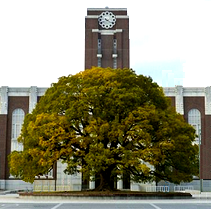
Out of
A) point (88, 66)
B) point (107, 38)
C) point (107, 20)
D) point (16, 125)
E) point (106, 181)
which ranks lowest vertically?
point (106, 181)

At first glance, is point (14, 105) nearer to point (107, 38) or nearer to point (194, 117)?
point (107, 38)

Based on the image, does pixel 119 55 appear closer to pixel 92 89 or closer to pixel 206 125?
pixel 206 125

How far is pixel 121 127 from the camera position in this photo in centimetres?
3525

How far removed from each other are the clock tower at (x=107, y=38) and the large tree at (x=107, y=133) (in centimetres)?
2834

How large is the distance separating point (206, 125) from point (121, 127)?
28615 mm

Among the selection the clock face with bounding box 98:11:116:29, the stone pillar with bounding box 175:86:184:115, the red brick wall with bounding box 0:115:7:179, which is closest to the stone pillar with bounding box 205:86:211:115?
the stone pillar with bounding box 175:86:184:115

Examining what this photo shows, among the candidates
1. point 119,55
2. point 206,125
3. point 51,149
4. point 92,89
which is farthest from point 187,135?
point 119,55

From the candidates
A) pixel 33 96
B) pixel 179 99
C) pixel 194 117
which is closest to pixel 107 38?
pixel 33 96

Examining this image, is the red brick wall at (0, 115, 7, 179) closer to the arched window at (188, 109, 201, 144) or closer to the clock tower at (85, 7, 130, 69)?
the clock tower at (85, 7, 130, 69)

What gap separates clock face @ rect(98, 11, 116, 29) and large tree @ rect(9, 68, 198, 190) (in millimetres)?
31078

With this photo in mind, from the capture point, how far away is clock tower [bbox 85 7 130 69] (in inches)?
2640

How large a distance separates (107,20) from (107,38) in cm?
276

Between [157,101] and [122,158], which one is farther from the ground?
[157,101]

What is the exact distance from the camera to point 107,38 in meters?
68.2
